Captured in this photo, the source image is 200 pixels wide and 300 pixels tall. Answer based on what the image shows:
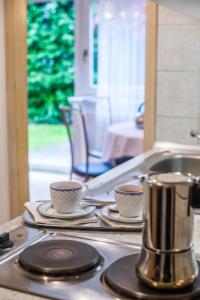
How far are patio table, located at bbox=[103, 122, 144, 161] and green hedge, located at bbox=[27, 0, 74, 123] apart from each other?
11.6 ft

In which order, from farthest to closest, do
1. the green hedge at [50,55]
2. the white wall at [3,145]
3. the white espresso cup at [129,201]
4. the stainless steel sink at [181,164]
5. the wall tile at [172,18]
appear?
the green hedge at [50,55] → the white wall at [3,145] → the wall tile at [172,18] → the stainless steel sink at [181,164] → the white espresso cup at [129,201]

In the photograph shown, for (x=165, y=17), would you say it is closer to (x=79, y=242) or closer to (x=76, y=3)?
(x=79, y=242)

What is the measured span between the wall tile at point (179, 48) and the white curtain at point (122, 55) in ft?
8.67

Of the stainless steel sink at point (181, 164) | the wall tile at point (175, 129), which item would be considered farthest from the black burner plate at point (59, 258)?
the wall tile at point (175, 129)

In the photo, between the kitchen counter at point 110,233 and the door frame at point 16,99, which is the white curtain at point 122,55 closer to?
→ the door frame at point 16,99

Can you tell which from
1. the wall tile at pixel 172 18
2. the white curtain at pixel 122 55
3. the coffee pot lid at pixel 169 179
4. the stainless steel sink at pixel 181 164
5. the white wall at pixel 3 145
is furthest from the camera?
the white curtain at pixel 122 55

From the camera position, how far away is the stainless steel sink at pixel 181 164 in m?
2.05

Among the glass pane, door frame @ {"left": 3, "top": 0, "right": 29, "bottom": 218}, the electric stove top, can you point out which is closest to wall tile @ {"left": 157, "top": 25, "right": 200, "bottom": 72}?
door frame @ {"left": 3, "top": 0, "right": 29, "bottom": 218}

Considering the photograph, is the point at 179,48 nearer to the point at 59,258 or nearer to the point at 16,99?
the point at 16,99

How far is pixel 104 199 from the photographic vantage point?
4.66 ft

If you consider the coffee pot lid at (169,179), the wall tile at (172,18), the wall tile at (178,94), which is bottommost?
the coffee pot lid at (169,179)

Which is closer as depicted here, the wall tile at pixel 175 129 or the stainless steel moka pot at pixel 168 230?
the stainless steel moka pot at pixel 168 230

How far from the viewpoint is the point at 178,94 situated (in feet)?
7.38

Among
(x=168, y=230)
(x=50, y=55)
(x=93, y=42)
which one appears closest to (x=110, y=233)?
(x=168, y=230)
